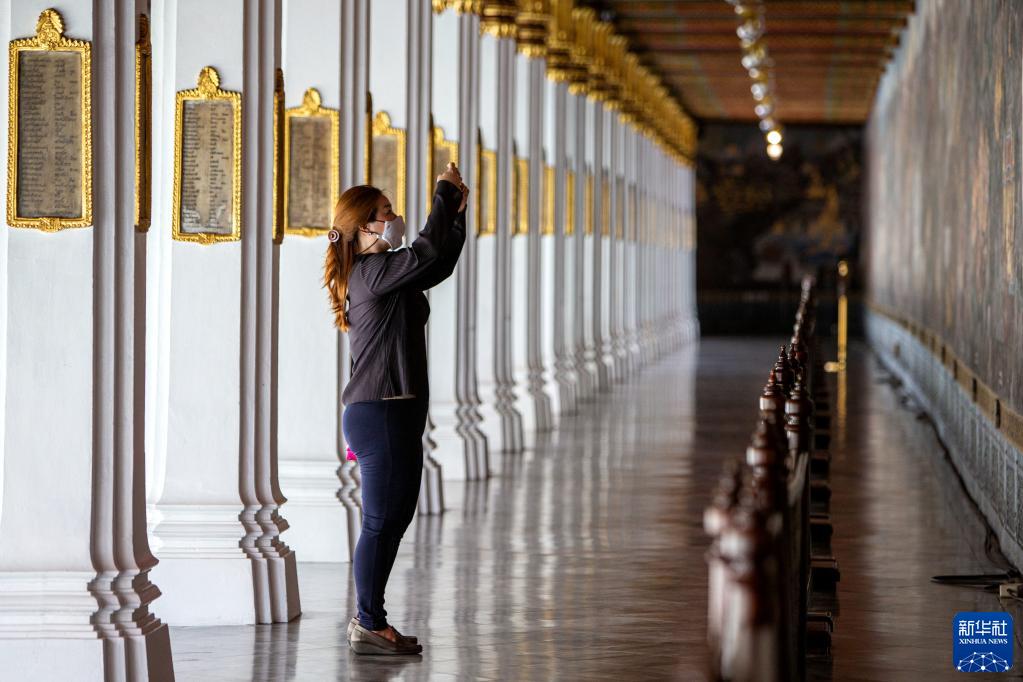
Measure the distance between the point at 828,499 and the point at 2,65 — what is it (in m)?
8.10

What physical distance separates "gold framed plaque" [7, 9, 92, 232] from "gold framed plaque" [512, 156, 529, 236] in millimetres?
12845

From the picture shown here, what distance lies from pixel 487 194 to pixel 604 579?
7.80 metres

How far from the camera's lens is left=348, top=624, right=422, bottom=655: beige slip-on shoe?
8453mm

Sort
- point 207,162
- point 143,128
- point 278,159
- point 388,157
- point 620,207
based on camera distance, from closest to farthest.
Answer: point 143,128 < point 207,162 < point 278,159 < point 388,157 < point 620,207

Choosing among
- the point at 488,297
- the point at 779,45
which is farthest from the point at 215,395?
the point at 779,45

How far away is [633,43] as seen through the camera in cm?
3469

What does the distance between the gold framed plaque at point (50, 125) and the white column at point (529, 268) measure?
1386 cm

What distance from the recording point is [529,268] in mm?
21656

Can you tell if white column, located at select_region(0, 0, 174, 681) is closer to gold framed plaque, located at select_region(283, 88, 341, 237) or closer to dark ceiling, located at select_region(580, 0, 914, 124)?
gold framed plaque, located at select_region(283, 88, 341, 237)

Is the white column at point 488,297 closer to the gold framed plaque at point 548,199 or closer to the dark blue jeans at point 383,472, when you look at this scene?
the gold framed plaque at point 548,199

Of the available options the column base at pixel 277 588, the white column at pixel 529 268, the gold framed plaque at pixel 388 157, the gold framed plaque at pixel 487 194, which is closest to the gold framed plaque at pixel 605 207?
the white column at pixel 529 268

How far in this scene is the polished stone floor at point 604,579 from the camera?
8.35 meters

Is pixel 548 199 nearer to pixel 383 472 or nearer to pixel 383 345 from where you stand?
pixel 383 345

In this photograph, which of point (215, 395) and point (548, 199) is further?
point (548, 199)
